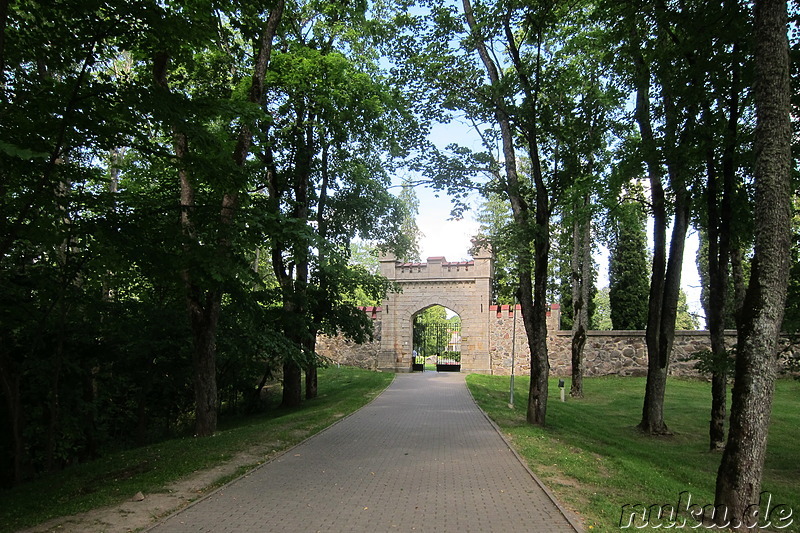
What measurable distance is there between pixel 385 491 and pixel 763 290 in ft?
15.5

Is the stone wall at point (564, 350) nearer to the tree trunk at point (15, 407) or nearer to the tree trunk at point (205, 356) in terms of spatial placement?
the tree trunk at point (205, 356)

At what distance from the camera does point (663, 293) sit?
13.0m

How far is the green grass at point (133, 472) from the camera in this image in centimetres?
579

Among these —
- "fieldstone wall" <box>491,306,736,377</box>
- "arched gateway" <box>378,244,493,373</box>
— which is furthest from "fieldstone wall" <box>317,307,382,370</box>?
"fieldstone wall" <box>491,306,736,377</box>

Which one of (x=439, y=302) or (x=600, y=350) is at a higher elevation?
(x=439, y=302)

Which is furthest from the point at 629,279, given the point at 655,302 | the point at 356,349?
the point at 655,302

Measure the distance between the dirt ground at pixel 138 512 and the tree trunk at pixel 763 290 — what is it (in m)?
5.82

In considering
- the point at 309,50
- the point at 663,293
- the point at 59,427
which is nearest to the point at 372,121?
the point at 309,50

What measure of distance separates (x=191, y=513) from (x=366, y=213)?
13738mm

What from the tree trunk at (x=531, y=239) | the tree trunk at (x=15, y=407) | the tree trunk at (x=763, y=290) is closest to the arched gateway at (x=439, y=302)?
the tree trunk at (x=531, y=239)

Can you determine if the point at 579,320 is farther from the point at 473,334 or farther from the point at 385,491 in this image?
the point at 385,491

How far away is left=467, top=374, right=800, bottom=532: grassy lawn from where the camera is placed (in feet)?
21.5

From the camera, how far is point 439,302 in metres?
27.4

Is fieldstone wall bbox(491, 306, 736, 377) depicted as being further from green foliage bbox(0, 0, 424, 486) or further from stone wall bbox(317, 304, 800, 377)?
green foliage bbox(0, 0, 424, 486)
